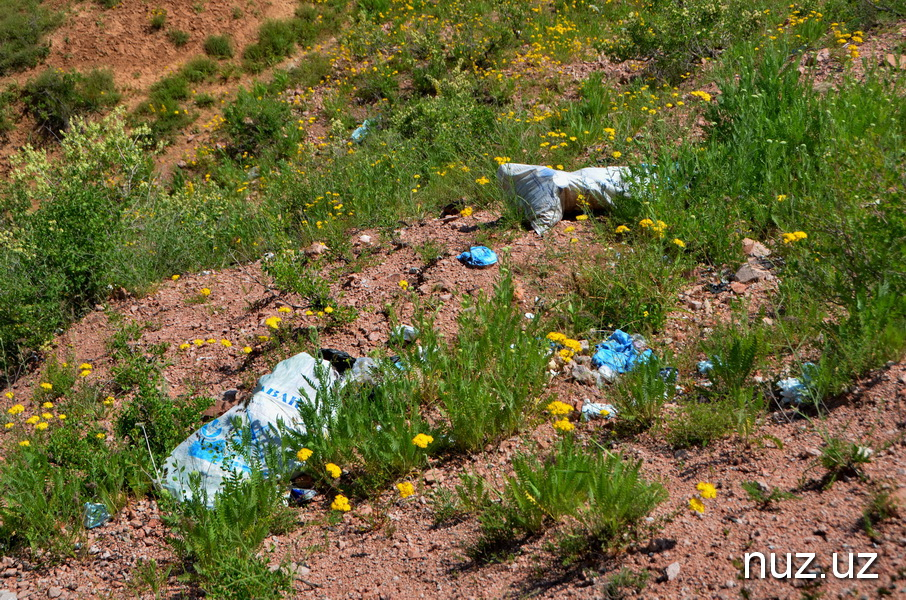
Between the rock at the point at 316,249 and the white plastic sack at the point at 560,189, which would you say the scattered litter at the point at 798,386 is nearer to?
the white plastic sack at the point at 560,189

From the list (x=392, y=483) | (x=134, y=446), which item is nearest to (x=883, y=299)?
(x=392, y=483)

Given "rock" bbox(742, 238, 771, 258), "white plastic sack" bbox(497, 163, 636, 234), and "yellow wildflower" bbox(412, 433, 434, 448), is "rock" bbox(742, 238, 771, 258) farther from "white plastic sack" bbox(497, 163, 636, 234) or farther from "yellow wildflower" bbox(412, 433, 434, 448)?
"yellow wildflower" bbox(412, 433, 434, 448)

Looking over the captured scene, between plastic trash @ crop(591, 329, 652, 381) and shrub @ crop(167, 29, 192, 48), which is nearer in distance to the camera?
plastic trash @ crop(591, 329, 652, 381)

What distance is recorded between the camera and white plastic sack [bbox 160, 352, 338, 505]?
133 inches

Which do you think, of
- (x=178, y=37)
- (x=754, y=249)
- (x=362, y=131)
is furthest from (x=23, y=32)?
(x=754, y=249)

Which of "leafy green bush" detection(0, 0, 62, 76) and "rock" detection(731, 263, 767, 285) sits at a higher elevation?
"leafy green bush" detection(0, 0, 62, 76)

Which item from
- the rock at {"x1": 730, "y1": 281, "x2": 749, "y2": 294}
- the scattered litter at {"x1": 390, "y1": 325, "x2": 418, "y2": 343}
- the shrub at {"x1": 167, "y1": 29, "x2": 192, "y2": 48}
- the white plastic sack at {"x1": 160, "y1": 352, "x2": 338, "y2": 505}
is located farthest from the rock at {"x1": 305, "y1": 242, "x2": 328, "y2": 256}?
the shrub at {"x1": 167, "y1": 29, "x2": 192, "y2": 48}

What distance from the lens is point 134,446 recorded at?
3725 mm

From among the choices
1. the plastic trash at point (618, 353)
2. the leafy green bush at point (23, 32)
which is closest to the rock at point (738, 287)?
the plastic trash at point (618, 353)

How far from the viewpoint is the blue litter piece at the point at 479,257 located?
190 inches

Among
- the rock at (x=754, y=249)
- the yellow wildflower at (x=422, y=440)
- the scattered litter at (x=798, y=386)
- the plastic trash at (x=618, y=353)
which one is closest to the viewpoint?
the scattered litter at (x=798, y=386)

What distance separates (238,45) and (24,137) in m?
3.61

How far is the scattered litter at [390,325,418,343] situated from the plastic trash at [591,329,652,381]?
40.1 inches

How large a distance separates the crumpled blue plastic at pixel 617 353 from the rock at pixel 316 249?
2.48 meters
